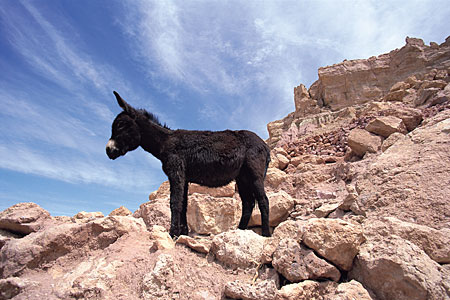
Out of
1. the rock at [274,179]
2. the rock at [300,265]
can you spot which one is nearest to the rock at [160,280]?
the rock at [300,265]

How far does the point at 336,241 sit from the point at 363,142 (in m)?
6.92

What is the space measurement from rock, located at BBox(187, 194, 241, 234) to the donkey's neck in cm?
181

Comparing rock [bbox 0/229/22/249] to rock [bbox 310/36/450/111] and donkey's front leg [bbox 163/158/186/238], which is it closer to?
donkey's front leg [bbox 163/158/186/238]

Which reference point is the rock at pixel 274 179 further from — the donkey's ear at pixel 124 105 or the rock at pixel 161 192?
the donkey's ear at pixel 124 105

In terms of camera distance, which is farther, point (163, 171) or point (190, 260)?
point (163, 171)

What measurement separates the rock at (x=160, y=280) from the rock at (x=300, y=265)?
109 cm

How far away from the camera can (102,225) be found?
3.66m

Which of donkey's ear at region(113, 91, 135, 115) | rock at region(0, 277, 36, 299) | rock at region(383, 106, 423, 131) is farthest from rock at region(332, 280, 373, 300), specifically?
rock at region(383, 106, 423, 131)

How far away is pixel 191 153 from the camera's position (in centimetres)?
468

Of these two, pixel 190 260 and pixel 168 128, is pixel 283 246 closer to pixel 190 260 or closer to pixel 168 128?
pixel 190 260

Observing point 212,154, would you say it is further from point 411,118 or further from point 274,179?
point 411,118

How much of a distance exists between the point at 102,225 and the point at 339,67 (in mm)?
42596

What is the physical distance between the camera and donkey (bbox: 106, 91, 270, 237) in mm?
4645

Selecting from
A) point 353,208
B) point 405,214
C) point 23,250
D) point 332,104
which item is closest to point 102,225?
point 23,250
